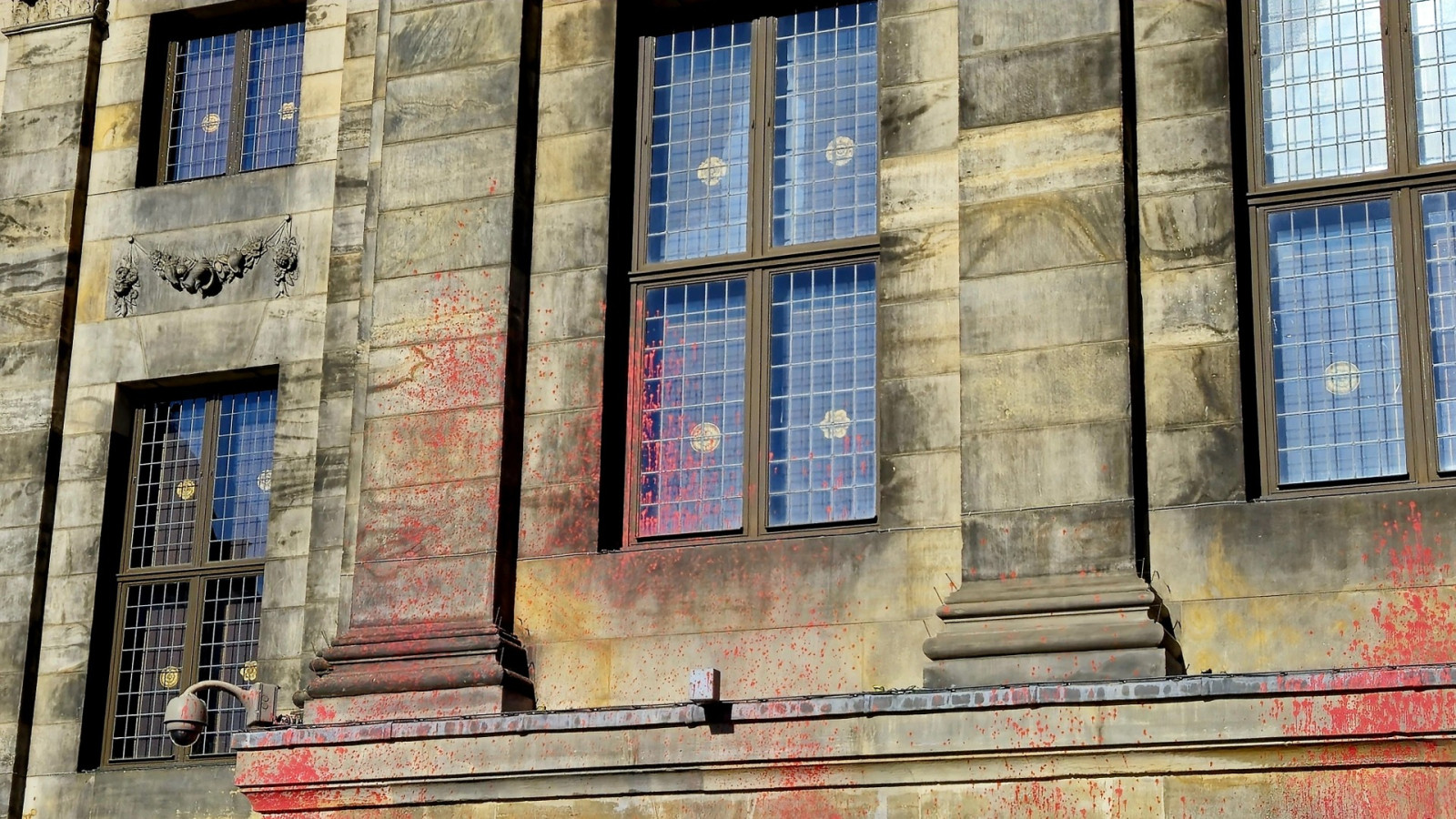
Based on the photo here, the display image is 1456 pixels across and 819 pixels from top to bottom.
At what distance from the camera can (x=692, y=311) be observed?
57.6 ft

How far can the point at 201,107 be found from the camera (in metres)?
21.4

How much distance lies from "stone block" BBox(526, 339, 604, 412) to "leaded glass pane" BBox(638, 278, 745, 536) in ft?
1.47

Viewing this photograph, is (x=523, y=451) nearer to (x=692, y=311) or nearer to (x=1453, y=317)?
(x=692, y=311)

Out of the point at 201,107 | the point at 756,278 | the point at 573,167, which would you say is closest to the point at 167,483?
the point at 201,107

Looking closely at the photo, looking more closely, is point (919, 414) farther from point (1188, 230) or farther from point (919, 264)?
point (1188, 230)

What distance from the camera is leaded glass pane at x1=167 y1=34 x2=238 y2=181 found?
69.4 feet

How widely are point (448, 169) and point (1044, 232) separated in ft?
15.7

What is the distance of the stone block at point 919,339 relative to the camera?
16.3m

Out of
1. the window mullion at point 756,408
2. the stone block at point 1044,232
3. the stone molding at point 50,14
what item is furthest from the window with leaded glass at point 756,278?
the stone molding at point 50,14

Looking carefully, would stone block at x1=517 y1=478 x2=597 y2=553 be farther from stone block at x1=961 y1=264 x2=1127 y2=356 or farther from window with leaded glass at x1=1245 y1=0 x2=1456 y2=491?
window with leaded glass at x1=1245 y1=0 x2=1456 y2=491

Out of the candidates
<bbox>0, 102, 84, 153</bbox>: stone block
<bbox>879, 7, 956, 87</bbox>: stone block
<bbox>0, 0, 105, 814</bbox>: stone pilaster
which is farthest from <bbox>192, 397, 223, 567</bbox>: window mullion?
<bbox>879, 7, 956, 87</bbox>: stone block

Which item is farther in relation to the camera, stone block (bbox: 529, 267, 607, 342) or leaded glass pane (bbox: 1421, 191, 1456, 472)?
stone block (bbox: 529, 267, 607, 342)

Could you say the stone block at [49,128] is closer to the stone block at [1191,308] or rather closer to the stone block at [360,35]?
the stone block at [360,35]

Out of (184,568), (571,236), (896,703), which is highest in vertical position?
(571,236)
